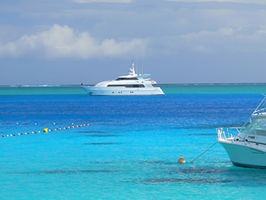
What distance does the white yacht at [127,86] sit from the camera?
16200 centimetres

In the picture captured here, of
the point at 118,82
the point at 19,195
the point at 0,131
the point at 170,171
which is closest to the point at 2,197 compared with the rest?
the point at 19,195

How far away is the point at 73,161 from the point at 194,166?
739cm

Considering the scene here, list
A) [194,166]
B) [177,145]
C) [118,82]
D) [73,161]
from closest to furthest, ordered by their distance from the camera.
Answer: [194,166] → [73,161] → [177,145] → [118,82]

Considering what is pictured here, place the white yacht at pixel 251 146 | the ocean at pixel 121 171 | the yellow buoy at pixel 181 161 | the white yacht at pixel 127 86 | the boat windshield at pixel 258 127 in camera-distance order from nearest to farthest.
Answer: the ocean at pixel 121 171 < the white yacht at pixel 251 146 < the boat windshield at pixel 258 127 < the yellow buoy at pixel 181 161 < the white yacht at pixel 127 86

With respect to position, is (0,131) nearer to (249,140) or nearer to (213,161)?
(213,161)

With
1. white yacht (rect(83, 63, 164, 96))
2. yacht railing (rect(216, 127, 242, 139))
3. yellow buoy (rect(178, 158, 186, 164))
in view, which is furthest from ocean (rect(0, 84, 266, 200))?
white yacht (rect(83, 63, 164, 96))

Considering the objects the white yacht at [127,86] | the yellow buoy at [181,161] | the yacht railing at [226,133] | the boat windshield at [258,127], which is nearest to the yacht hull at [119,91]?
the white yacht at [127,86]

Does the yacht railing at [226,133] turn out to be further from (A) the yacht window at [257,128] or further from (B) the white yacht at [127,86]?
(B) the white yacht at [127,86]

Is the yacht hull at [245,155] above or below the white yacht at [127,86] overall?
below

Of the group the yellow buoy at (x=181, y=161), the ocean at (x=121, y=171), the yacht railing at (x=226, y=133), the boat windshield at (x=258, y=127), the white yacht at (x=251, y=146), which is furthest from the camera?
the yellow buoy at (x=181, y=161)

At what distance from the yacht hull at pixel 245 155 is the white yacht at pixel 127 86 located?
130 metres

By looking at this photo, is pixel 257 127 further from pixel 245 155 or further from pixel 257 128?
pixel 245 155

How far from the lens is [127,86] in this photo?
16375 cm

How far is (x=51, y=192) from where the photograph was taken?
2516 cm
